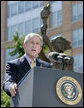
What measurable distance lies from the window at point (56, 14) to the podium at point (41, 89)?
125ft

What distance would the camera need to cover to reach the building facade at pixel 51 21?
37859mm

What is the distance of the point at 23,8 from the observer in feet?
147

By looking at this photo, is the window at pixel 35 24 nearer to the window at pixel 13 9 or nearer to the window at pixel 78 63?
the window at pixel 13 9

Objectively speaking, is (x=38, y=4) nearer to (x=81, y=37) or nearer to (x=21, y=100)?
Answer: (x=81, y=37)

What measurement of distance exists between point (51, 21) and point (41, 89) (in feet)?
128

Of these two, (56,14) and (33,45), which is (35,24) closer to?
(56,14)

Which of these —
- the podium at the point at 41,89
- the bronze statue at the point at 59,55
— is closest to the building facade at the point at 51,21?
the bronze statue at the point at 59,55

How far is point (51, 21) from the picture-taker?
4175 centimetres

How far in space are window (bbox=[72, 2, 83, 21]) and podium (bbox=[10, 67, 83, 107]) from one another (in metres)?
36.1

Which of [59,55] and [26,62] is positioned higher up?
[26,62]

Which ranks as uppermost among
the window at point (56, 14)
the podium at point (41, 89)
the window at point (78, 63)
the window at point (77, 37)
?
the podium at point (41, 89)

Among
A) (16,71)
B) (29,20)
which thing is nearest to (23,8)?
(29,20)

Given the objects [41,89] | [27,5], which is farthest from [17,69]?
[27,5]

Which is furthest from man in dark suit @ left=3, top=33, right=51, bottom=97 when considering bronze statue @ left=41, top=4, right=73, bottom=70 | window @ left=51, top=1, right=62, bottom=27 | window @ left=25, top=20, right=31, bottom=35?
window @ left=25, top=20, right=31, bottom=35
